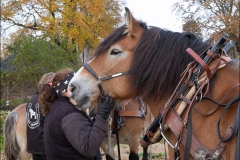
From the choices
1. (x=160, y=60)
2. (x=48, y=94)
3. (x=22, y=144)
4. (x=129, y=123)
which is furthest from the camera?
(x=129, y=123)

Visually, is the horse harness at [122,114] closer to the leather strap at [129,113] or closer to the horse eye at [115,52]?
the leather strap at [129,113]

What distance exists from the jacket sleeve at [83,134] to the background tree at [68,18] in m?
13.6

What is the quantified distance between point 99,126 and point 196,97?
979 mm

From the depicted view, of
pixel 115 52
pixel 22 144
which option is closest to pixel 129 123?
pixel 22 144

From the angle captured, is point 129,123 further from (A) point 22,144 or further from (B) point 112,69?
(B) point 112,69

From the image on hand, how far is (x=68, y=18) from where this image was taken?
16750 mm

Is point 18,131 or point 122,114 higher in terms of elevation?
point 122,114

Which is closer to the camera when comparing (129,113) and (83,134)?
(83,134)

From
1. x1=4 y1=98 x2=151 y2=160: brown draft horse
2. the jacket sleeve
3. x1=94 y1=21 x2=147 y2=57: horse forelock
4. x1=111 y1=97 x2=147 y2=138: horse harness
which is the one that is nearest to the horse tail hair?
x1=4 y1=98 x2=151 y2=160: brown draft horse

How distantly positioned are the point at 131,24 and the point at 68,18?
15.3 m

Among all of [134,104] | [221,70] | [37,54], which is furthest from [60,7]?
[221,70]

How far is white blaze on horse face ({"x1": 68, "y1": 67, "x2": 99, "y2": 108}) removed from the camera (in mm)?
2311

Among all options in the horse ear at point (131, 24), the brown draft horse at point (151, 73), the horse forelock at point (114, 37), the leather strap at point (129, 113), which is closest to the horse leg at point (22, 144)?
the leather strap at point (129, 113)

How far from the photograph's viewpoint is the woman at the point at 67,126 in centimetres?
239
